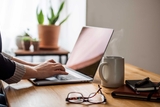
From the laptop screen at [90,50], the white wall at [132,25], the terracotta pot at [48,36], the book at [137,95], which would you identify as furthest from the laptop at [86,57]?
the terracotta pot at [48,36]

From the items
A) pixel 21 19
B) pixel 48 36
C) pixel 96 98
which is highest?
pixel 21 19

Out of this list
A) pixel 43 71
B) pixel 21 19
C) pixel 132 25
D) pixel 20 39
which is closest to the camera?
pixel 43 71

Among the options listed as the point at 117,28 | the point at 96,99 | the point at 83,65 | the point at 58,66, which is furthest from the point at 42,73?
the point at 117,28

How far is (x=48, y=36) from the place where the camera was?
2.40 metres

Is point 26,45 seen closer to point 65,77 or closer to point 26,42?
point 26,42

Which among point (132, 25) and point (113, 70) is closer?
point (113, 70)

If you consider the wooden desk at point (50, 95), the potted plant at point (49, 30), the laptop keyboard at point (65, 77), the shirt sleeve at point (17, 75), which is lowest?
the wooden desk at point (50, 95)

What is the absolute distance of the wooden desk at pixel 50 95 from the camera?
95 cm

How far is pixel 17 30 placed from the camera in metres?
2.52

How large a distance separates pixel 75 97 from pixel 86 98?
4 centimetres

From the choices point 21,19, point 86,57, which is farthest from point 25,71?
point 21,19

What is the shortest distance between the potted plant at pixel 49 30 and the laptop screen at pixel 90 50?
33.8 inches

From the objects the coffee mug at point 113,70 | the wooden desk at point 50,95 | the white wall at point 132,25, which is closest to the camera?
the wooden desk at point 50,95

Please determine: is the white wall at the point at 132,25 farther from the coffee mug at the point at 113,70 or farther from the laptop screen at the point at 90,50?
the coffee mug at the point at 113,70
